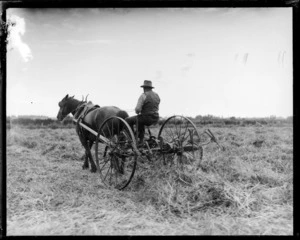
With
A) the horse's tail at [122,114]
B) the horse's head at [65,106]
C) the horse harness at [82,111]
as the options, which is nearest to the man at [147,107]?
the horse's tail at [122,114]

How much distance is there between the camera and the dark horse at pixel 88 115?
Result: 6.86 m

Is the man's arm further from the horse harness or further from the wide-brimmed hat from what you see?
the horse harness

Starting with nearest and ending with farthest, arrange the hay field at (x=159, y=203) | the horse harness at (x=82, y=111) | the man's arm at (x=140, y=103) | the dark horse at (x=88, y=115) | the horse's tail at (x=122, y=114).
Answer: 1. the hay field at (x=159, y=203)
2. the man's arm at (x=140, y=103)
3. the horse's tail at (x=122, y=114)
4. the dark horse at (x=88, y=115)
5. the horse harness at (x=82, y=111)

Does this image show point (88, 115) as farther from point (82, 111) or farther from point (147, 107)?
point (147, 107)

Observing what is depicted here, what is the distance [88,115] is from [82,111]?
0.38 m

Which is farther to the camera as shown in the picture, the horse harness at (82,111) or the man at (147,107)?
the horse harness at (82,111)

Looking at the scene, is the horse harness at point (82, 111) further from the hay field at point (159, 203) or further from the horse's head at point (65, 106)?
the hay field at point (159, 203)

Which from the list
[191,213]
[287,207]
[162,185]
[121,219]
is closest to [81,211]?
[121,219]

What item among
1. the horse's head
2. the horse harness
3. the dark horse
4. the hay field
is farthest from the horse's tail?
the horse's head

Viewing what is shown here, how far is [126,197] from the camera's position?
5.37 meters

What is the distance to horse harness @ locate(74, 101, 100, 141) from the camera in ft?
24.7

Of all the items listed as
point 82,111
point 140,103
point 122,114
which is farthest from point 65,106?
point 140,103

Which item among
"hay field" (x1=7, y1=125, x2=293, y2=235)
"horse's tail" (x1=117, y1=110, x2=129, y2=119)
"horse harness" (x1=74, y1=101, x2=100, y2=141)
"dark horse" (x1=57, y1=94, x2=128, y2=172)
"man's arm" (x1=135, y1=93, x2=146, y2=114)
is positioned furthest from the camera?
"horse harness" (x1=74, y1=101, x2=100, y2=141)
